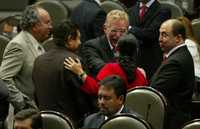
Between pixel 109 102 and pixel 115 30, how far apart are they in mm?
1389

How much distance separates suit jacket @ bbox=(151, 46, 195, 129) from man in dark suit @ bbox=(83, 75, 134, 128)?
806 mm

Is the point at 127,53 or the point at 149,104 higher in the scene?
the point at 127,53

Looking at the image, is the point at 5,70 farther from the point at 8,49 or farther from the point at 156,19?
the point at 156,19

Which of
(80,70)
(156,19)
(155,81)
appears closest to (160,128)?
(155,81)

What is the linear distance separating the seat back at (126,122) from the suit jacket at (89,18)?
2411 mm

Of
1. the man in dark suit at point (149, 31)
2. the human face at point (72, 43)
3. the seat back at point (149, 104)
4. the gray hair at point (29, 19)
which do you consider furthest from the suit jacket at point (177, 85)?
the man in dark suit at point (149, 31)

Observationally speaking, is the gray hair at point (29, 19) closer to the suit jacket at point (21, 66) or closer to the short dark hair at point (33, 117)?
the suit jacket at point (21, 66)

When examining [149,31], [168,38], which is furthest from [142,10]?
[168,38]

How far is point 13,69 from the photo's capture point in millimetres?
6180

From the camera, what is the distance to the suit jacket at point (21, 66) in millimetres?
6180

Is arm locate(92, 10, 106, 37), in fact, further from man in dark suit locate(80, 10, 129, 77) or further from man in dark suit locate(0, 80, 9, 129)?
man in dark suit locate(0, 80, 9, 129)

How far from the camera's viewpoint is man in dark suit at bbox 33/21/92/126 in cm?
599

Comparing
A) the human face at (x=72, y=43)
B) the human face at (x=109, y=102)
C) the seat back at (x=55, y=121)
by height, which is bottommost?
the seat back at (x=55, y=121)

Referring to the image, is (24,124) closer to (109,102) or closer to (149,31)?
(109,102)
